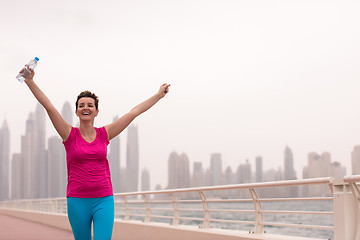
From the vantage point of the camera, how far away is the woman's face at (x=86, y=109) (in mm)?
4203

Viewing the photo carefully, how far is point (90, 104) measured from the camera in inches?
167

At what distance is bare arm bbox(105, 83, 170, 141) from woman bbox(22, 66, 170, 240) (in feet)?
0.20

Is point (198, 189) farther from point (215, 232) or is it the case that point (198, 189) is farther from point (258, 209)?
point (258, 209)

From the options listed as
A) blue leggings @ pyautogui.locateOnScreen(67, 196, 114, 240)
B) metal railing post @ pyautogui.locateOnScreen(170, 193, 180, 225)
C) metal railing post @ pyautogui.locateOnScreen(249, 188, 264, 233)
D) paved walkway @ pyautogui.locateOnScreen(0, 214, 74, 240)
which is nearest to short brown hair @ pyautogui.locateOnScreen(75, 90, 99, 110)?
blue leggings @ pyautogui.locateOnScreen(67, 196, 114, 240)

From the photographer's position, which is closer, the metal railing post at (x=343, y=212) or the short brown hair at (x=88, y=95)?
the short brown hair at (x=88, y=95)

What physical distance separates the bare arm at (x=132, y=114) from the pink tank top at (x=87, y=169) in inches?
7.8

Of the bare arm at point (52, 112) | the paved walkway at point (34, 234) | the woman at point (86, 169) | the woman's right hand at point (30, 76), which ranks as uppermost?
the woman's right hand at point (30, 76)

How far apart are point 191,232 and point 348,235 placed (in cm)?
398

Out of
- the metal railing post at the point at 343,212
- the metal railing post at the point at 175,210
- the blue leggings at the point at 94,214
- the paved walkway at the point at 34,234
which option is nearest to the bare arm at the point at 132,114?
the blue leggings at the point at 94,214

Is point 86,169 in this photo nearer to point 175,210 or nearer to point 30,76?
point 30,76

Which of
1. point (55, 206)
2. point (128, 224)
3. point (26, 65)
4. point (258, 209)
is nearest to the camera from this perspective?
→ point (26, 65)

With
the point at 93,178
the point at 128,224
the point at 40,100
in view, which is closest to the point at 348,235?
the point at 93,178

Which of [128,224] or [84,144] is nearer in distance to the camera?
[84,144]

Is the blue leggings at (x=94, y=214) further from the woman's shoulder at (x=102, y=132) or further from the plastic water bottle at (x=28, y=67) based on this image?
the plastic water bottle at (x=28, y=67)
